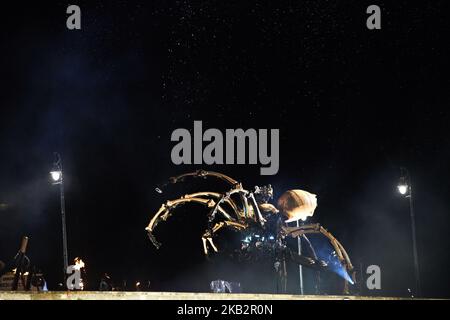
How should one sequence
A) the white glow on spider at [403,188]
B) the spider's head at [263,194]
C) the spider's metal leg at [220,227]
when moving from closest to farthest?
the spider's metal leg at [220,227], the spider's head at [263,194], the white glow on spider at [403,188]

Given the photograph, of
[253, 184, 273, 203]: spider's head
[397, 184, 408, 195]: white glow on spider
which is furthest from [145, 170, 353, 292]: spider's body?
[397, 184, 408, 195]: white glow on spider

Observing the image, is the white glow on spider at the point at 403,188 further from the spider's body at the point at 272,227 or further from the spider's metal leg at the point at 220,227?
the spider's metal leg at the point at 220,227

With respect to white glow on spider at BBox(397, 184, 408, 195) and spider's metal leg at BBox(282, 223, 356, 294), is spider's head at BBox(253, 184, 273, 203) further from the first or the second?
white glow on spider at BBox(397, 184, 408, 195)

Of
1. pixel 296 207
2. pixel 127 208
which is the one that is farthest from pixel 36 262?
pixel 296 207

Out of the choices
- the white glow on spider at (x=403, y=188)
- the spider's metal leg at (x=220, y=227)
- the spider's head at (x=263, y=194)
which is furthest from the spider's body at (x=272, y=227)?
the white glow on spider at (x=403, y=188)

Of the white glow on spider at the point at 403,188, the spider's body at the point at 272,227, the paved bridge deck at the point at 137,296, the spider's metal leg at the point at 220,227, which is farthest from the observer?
the white glow on spider at the point at 403,188

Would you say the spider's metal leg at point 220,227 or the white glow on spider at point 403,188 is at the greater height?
the white glow on spider at point 403,188

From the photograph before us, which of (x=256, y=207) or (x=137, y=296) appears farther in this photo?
(x=256, y=207)

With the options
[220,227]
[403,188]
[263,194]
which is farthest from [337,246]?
[403,188]

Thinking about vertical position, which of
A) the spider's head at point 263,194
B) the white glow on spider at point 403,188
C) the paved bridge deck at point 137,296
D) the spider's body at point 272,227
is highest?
the white glow on spider at point 403,188

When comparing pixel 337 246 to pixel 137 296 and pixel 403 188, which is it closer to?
pixel 137 296
